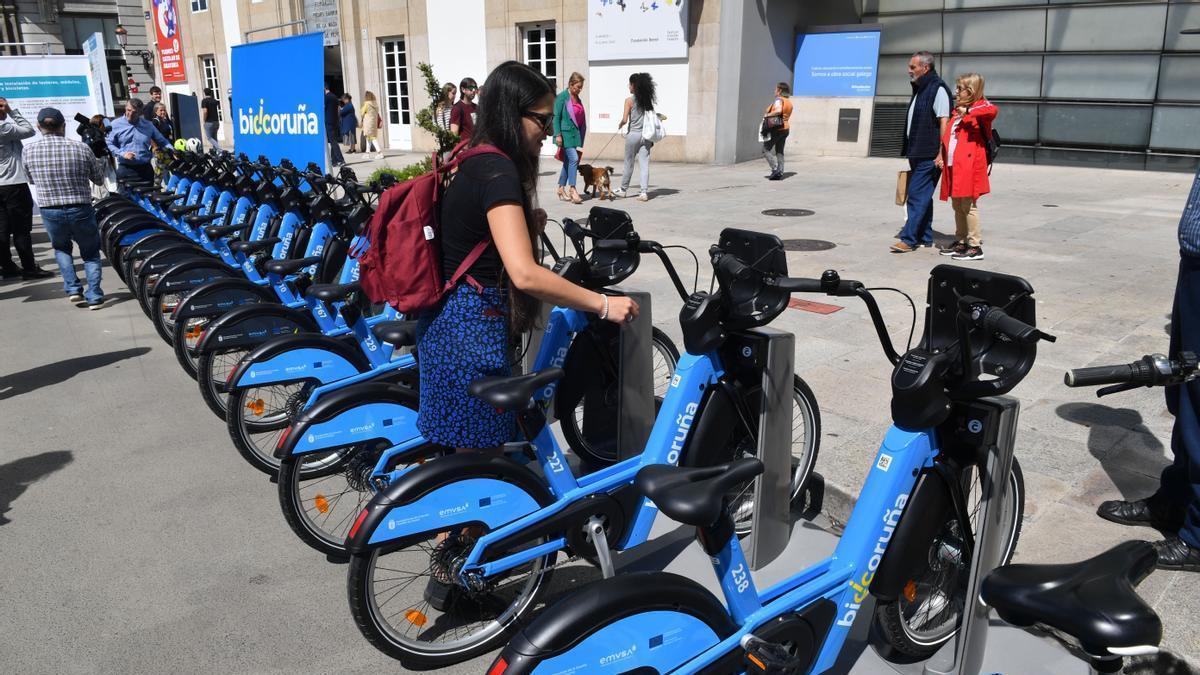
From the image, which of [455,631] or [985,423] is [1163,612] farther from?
[455,631]

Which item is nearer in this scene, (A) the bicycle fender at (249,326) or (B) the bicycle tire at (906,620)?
(B) the bicycle tire at (906,620)

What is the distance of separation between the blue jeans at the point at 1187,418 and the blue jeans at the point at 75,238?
28.7 ft

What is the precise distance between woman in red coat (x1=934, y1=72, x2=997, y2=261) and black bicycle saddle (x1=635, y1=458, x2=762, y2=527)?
22.5ft

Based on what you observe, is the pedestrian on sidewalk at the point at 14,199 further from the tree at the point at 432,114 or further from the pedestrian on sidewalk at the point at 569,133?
the pedestrian on sidewalk at the point at 569,133

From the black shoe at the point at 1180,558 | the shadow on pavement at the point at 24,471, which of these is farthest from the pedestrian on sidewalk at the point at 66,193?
the black shoe at the point at 1180,558

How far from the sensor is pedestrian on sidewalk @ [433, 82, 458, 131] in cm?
1025

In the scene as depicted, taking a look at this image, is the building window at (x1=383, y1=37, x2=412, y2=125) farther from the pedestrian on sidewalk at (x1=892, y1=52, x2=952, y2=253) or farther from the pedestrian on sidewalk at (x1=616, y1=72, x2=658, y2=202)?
the pedestrian on sidewalk at (x1=892, y1=52, x2=952, y2=253)

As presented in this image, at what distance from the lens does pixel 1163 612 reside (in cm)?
296

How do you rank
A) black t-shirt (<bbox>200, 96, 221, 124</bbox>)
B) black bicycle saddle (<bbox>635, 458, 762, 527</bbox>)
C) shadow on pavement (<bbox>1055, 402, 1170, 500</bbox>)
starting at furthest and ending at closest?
black t-shirt (<bbox>200, 96, 221, 124</bbox>) < shadow on pavement (<bbox>1055, 402, 1170, 500</bbox>) < black bicycle saddle (<bbox>635, 458, 762, 527</bbox>)

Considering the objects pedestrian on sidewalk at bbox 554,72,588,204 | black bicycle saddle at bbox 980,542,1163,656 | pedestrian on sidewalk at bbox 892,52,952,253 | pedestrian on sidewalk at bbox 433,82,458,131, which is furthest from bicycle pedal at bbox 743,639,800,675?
pedestrian on sidewalk at bbox 554,72,588,204

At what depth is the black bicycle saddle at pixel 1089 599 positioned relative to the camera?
58.2 inches

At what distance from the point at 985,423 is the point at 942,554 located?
2.03ft

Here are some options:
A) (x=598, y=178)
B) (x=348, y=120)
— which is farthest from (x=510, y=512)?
(x=348, y=120)

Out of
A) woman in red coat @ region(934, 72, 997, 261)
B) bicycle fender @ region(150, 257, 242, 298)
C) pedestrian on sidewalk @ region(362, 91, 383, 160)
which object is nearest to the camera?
bicycle fender @ region(150, 257, 242, 298)
